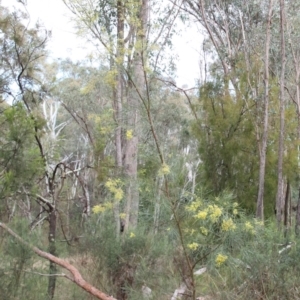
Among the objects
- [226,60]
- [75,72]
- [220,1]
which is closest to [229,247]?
[226,60]

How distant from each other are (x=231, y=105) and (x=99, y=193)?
2.78m

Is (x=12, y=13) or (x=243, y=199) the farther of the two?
(x=243, y=199)

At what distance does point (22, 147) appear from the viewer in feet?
14.4

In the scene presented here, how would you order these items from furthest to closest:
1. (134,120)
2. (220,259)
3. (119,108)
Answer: (119,108) → (134,120) → (220,259)

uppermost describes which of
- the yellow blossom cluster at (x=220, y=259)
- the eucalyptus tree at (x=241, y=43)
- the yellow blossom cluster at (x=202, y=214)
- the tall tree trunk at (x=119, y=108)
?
the eucalyptus tree at (x=241, y=43)

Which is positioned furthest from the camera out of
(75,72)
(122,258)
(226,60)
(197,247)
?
(75,72)

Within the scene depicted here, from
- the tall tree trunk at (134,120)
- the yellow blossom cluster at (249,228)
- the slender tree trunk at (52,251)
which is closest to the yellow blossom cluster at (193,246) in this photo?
the yellow blossom cluster at (249,228)

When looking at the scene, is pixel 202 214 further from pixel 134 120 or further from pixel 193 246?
pixel 134 120

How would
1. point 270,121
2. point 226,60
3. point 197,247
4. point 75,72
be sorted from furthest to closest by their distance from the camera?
point 75,72 → point 226,60 → point 270,121 → point 197,247

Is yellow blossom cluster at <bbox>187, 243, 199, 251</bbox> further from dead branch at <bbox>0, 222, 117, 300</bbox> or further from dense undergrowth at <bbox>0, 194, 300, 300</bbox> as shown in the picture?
dead branch at <bbox>0, 222, 117, 300</bbox>

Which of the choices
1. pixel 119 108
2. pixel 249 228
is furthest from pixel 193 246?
pixel 119 108

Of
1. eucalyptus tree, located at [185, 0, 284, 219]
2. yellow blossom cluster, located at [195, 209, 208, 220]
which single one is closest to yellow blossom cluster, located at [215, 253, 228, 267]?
yellow blossom cluster, located at [195, 209, 208, 220]

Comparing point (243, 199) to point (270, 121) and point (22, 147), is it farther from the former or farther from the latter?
point (22, 147)

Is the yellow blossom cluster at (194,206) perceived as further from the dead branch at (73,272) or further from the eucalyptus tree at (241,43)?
the eucalyptus tree at (241,43)
